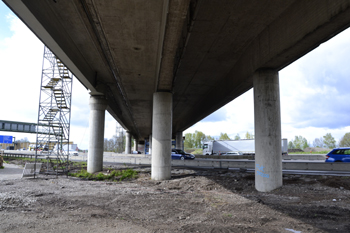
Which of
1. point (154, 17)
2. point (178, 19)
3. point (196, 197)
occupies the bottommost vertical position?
point (196, 197)

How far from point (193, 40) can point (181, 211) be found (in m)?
8.31

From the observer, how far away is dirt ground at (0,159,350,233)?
20.4 feet

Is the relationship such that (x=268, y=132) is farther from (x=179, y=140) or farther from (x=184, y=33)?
(x=179, y=140)

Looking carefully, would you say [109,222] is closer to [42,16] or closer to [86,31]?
[42,16]

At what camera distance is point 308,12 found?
795 centimetres

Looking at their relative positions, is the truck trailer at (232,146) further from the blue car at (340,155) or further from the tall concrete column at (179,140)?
the blue car at (340,155)

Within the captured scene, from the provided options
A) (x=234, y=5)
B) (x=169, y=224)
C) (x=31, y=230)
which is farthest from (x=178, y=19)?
(x=31, y=230)

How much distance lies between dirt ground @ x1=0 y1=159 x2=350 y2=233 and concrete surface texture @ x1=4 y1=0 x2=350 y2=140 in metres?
5.84

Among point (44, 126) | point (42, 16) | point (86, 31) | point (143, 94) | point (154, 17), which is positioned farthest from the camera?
point (143, 94)

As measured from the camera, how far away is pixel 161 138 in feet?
52.6

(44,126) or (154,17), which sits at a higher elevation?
(154,17)

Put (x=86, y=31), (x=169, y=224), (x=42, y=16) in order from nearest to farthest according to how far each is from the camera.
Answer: (x=169, y=224) → (x=42, y=16) → (x=86, y=31)

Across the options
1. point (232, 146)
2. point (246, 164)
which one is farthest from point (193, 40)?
point (232, 146)

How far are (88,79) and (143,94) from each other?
23.1 ft
